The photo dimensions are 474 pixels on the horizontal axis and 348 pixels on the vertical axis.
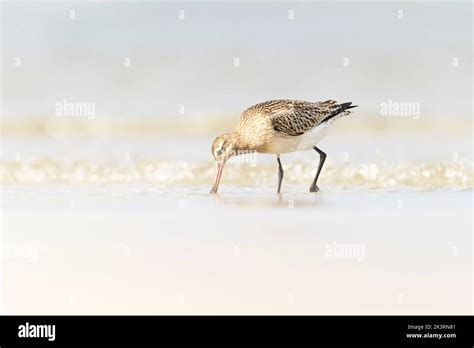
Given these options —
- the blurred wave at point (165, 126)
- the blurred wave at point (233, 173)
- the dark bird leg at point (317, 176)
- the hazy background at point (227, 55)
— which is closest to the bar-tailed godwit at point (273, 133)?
the dark bird leg at point (317, 176)

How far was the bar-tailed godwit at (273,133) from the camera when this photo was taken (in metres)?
10.7

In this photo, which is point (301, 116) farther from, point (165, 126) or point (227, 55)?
point (227, 55)

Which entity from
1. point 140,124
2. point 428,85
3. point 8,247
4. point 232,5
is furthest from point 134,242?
point 232,5

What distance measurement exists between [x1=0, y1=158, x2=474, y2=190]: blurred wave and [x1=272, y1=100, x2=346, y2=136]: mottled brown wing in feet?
2.76

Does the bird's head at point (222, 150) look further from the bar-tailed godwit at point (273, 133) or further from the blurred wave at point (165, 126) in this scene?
the blurred wave at point (165, 126)

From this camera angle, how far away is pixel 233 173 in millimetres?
11750

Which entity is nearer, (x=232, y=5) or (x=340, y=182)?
(x=340, y=182)

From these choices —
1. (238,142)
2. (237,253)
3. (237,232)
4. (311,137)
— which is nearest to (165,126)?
(238,142)

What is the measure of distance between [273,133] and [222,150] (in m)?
0.60

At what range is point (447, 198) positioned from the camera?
10.0 m

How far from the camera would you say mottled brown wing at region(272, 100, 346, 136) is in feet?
35.1

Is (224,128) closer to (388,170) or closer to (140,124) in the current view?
(140,124)

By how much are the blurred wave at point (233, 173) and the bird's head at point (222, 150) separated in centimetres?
84

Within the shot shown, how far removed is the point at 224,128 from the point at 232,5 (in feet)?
15.1
